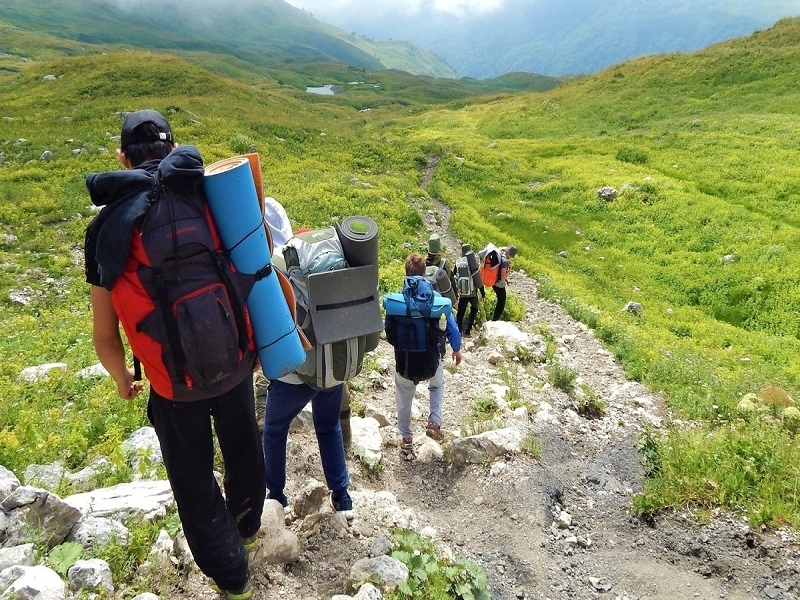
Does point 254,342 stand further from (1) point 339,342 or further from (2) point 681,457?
(2) point 681,457

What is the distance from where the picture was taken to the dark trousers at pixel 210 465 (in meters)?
3.10

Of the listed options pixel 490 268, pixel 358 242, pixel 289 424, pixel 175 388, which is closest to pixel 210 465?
pixel 175 388

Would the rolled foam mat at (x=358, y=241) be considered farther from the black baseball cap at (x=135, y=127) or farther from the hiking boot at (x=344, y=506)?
the hiking boot at (x=344, y=506)

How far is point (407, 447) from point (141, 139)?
17.3 feet

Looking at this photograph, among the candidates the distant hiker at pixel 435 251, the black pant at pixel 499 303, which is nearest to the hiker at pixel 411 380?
the distant hiker at pixel 435 251

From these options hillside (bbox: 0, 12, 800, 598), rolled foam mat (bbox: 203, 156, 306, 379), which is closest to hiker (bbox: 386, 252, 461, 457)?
hillside (bbox: 0, 12, 800, 598)

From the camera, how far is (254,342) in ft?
10.5

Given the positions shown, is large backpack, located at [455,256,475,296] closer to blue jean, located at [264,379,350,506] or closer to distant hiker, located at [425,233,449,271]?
distant hiker, located at [425,233,449,271]

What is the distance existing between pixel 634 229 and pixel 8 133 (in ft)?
99.1

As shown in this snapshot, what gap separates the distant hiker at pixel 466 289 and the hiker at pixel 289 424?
21.6ft

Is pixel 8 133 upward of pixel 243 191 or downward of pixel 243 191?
downward

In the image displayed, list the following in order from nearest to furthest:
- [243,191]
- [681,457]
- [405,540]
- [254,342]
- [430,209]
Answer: [243,191] → [254,342] → [405,540] → [681,457] → [430,209]

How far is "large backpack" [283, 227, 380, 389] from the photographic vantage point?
13.3ft

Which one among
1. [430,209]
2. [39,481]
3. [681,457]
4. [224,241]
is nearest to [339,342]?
[224,241]
